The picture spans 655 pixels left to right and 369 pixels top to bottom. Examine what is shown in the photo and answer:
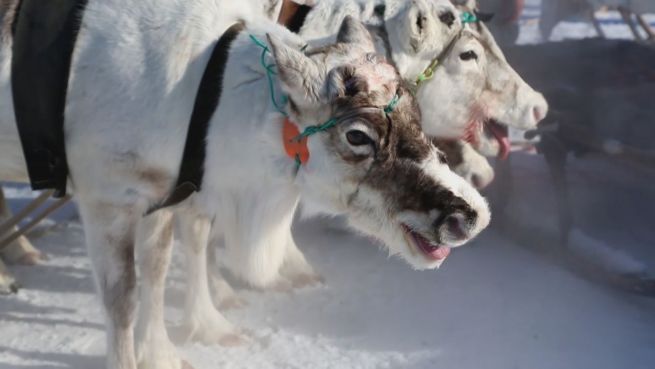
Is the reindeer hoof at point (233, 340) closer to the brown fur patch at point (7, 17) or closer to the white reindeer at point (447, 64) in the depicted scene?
the white reindeer at point (447, 64)

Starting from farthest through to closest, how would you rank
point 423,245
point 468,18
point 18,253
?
point 18,253 → point 468,18 → point 423,245

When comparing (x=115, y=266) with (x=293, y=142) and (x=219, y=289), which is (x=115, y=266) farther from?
(x=219, y=289)

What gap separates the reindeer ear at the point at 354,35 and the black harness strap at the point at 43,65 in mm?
900

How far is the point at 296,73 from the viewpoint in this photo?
7.50 ft

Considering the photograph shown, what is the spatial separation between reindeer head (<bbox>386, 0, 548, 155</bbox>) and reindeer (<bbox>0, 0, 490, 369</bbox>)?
0.84m

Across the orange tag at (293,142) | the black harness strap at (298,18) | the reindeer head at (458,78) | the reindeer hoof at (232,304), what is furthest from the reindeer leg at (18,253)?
the orange tag at (293,142)

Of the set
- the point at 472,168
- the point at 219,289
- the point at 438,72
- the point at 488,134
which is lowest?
the point at 219,289

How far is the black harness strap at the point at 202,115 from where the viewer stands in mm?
2523

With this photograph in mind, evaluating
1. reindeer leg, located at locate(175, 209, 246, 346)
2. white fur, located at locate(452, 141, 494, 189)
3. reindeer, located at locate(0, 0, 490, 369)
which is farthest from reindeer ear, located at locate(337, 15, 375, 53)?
white fur, located at locate(452, 141, 494, 189)

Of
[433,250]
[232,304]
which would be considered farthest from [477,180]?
[433,250]

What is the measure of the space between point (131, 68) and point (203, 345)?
1.44m

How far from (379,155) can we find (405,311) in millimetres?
1658

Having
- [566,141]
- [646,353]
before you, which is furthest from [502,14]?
[646,353]

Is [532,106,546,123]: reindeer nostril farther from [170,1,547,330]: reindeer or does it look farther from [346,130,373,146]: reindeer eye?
[346,130,373,146]: reindeer eye
